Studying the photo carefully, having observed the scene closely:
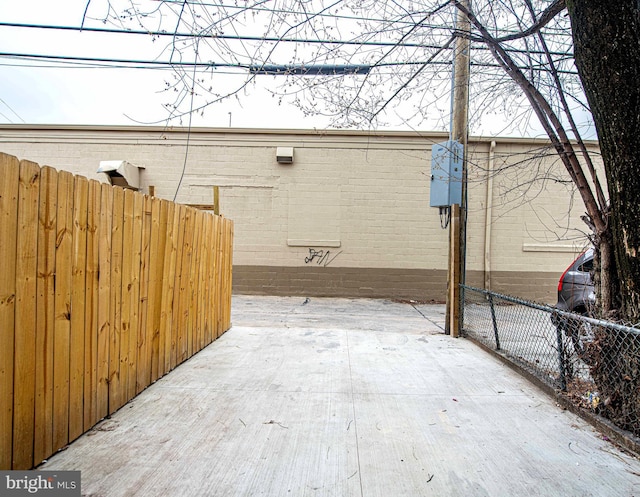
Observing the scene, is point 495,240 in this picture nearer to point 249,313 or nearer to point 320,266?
point 320,266

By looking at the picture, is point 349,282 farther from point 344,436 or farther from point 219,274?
point 344,436

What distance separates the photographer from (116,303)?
3.44m

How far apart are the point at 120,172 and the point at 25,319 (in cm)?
1001

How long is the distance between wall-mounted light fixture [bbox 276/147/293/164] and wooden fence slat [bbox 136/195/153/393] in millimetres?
8251

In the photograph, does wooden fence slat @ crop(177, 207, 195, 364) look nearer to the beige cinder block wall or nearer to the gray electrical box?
the gray electrical box

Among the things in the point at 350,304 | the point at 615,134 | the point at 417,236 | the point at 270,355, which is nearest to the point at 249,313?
the point at 350,304

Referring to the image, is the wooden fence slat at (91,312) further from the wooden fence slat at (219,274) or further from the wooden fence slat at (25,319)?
the wooden fence slat at (219,274)

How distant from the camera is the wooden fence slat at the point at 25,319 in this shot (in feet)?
7.76

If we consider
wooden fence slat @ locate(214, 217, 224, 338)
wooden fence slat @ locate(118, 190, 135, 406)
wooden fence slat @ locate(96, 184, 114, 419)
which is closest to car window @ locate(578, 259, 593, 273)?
wooden fence slat @ locate(214, 217, 224, 338)

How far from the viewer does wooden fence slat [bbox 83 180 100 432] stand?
301 centimetres

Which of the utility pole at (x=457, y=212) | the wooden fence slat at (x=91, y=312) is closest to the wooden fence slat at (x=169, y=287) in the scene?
the wooden fence slat at (x=91, y=312)

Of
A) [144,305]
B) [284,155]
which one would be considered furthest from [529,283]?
[144,305]

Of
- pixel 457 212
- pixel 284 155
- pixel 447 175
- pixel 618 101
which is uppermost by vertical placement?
pixel 284 155

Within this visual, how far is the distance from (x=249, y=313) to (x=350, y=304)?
3063 mm
